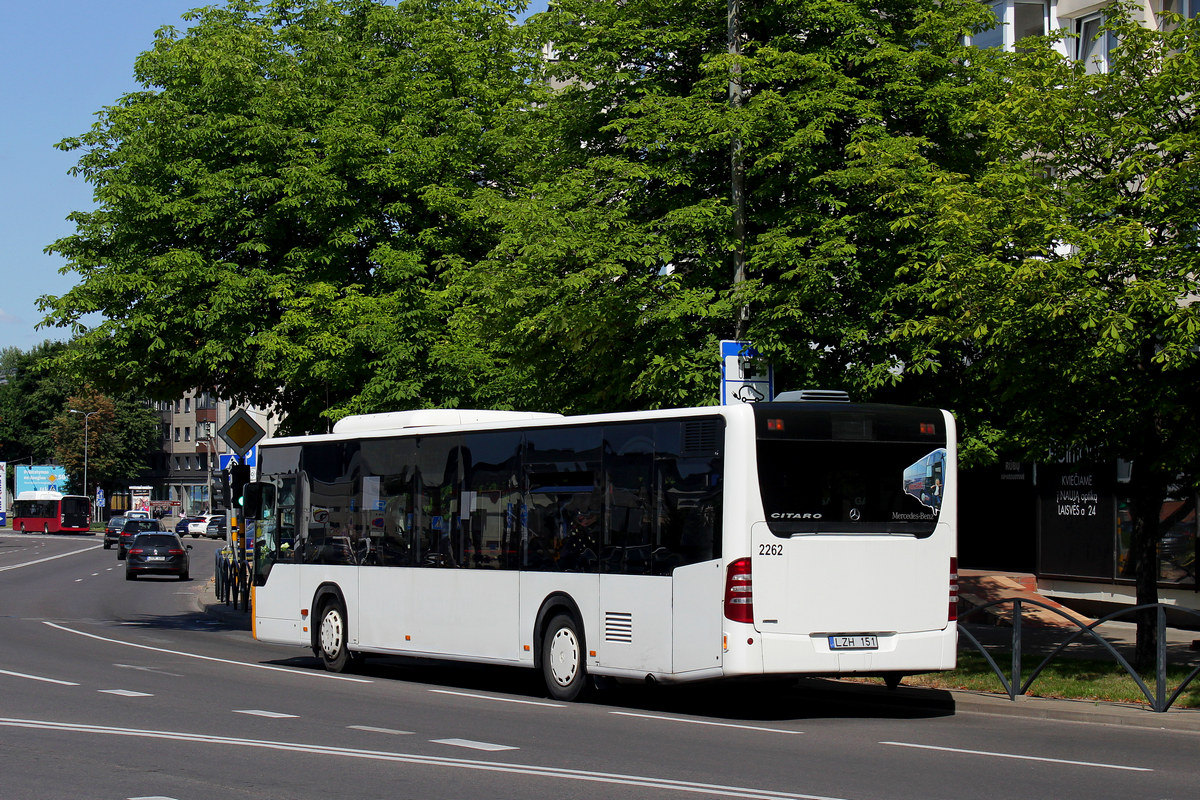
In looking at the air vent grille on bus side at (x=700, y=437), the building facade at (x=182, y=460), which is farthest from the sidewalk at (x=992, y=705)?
the building facade at (x=182, y=460)

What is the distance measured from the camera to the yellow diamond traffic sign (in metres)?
27.2

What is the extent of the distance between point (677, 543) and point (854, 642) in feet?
6.08

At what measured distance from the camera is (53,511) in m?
111

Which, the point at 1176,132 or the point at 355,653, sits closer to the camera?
the point at 1176,132

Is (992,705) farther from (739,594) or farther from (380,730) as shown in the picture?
(380,730)

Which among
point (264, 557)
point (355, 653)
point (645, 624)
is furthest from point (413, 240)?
point (645, 624)

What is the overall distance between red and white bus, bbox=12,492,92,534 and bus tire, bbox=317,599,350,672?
9803 cm

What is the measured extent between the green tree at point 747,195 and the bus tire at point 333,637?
441cm

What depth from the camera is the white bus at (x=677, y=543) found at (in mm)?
13211

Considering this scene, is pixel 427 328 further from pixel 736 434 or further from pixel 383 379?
pixel 736 434

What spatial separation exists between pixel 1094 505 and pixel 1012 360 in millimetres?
12695

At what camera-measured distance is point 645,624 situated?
1406cm

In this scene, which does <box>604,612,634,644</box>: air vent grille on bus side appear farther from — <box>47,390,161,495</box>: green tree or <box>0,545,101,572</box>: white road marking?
<box>47,390,161,495</box>: green tree

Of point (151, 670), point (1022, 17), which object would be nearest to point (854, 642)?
point (151, 670)
